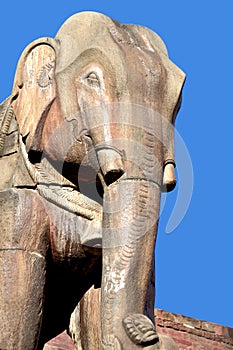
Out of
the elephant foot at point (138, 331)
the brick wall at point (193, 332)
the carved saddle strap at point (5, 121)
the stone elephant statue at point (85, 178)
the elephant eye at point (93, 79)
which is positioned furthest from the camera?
the brick wall at point (193, 332)

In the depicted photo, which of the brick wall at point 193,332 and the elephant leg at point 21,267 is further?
the brick wall at point 193,332

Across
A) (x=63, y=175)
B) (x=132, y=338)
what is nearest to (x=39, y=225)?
(x=63, y=175)

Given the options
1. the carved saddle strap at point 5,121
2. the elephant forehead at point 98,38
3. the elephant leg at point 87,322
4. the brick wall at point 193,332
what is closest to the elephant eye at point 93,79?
the elephant forehead at point 98,38

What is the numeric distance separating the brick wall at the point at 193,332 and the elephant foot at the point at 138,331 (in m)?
4.81

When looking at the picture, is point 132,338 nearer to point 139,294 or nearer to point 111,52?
point 139,294

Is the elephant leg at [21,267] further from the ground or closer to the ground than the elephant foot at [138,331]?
further from the ground

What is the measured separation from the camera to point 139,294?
6430mm

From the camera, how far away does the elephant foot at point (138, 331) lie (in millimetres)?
6301

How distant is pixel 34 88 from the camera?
22.6 feet

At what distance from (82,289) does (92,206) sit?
385 mm

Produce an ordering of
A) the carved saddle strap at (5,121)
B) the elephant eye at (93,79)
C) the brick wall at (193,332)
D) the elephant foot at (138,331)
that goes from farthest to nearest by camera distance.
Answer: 1. the brick wall at (193,332)
2. the carved saddle strap at (5,121)
3. the elephant eye at (93,79)
4. the elephant foot at (138,331)

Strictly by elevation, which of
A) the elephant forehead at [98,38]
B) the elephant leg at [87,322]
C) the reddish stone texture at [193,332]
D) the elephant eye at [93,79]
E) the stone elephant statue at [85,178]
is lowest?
the elephant leg at [87,322]

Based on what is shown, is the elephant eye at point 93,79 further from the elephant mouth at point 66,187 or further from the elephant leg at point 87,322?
the elephant leg at point 87,322

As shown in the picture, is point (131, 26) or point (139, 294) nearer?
point (139, 294)
